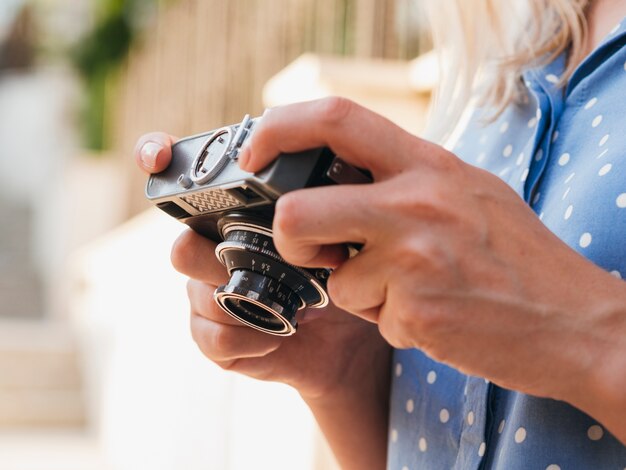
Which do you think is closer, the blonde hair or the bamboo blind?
the blonde hair

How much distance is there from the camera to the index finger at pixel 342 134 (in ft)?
1.36

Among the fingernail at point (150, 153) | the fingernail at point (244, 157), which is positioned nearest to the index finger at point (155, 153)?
the fingernail at point (150, 153)

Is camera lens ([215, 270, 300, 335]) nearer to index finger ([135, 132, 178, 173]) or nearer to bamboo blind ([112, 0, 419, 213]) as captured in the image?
index finger ([135, 132, 178, 173])

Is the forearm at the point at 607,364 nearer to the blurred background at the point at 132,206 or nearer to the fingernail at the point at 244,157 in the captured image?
the fingernail at the point at 244,157

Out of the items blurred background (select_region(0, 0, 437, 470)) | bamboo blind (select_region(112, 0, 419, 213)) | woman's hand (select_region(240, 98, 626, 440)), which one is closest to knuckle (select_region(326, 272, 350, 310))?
woman's hand (select_region(240, 98, 626, 440))

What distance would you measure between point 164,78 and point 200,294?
450 cm

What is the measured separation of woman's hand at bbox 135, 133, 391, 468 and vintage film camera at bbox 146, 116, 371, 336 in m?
0.02

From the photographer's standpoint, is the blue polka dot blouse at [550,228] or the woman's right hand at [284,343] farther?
the woman's right hand at [284,343]

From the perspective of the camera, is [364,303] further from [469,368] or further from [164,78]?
[164,78]

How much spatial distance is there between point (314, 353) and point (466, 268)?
31 cm

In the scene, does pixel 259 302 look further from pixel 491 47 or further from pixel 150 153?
pixel 491 47

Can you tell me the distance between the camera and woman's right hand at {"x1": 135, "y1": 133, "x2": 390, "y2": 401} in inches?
24.4

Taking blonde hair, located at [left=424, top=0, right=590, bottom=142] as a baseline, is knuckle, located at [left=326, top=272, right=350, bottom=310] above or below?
below

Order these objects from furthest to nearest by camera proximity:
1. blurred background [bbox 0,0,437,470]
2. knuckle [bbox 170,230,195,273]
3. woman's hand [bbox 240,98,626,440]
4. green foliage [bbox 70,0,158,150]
→ green foliage [bbox 70,0,158,150], blurred background [bbox 0,0,437,470], knuckle [bbox 170,230,195,273], woman's hand [bbox 240,98,626,440]
